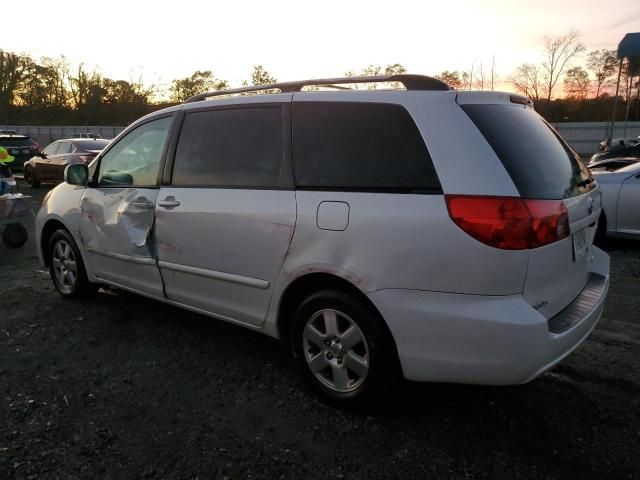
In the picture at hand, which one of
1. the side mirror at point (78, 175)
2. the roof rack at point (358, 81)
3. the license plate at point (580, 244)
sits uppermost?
the roof rack at point (358, 81)

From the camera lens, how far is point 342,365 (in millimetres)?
2861

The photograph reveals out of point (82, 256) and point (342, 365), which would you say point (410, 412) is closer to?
point (342, 365)

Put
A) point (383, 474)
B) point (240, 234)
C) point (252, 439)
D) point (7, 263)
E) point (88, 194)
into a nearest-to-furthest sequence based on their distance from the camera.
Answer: point (383, 474), point (252, 439), point (240, 234), point (88, 194), point (7, 263)

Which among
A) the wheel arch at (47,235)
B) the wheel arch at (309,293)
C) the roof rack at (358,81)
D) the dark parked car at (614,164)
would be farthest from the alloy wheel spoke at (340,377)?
the dark parked car at (614,164)

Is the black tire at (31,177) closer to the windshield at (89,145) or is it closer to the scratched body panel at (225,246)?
the windshield at (89,145)

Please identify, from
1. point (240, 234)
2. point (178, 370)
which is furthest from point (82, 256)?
point (240, 234)

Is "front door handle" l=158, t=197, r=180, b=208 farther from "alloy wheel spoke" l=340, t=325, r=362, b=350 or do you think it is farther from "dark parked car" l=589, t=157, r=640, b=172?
"dark parked car" l=589, t=157, r=640, b=172

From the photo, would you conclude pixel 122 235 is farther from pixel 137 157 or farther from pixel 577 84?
pixel 577 84

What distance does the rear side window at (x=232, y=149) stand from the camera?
125 inches

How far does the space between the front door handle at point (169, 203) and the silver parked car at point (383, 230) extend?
2 cm

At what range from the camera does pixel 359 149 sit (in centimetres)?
279

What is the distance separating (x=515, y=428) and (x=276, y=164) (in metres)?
1.96

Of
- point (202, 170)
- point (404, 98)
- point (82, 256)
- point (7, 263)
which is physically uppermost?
point (404, 98)

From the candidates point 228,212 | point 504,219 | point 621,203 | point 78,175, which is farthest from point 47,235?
point 621,203
